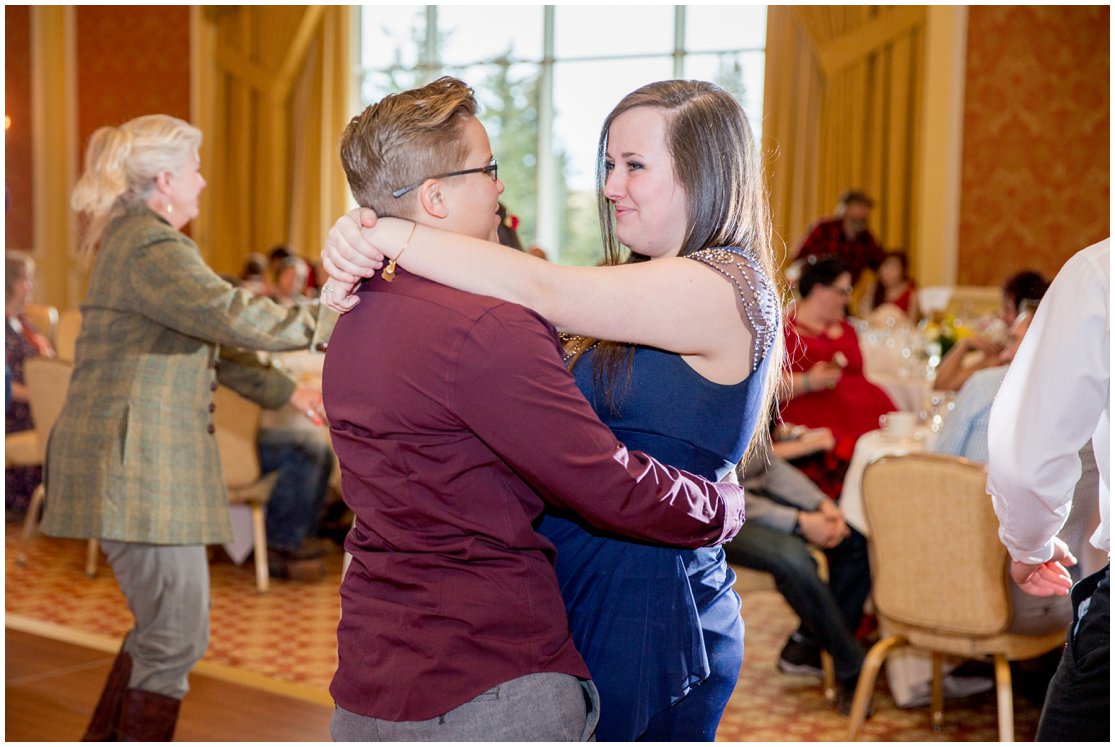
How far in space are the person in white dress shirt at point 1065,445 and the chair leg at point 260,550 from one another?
3919 mm

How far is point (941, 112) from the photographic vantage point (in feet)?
28.7

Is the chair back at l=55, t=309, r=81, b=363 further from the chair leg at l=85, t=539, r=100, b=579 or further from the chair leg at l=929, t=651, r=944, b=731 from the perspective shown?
the chair leg at l=929, t=651, r=944, b=731

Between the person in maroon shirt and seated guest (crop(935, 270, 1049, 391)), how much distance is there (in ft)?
12.2

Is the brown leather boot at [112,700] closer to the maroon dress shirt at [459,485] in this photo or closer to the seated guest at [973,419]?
the maroon dress shirt at [459,485]

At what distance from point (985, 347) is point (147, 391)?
3.45m

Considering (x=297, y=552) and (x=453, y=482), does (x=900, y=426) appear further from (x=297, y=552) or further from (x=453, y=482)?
(x=453, y=482)

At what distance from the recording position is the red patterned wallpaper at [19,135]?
11680 millimetres

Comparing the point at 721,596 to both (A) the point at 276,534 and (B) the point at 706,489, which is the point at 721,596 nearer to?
(B) the point at 706,489

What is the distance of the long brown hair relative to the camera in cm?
156

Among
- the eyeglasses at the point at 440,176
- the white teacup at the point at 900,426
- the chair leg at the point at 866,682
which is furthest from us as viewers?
the white teacup at the point at 900,426

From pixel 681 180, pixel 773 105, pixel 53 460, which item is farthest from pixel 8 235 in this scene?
pixel 681 180

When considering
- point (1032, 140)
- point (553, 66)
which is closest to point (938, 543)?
point (1032, 140)

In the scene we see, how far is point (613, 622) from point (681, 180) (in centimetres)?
61

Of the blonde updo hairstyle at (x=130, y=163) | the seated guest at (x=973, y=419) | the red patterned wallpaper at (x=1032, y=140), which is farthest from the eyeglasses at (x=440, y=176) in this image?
the red patterned wallpaper at (x=1032, y=140)
